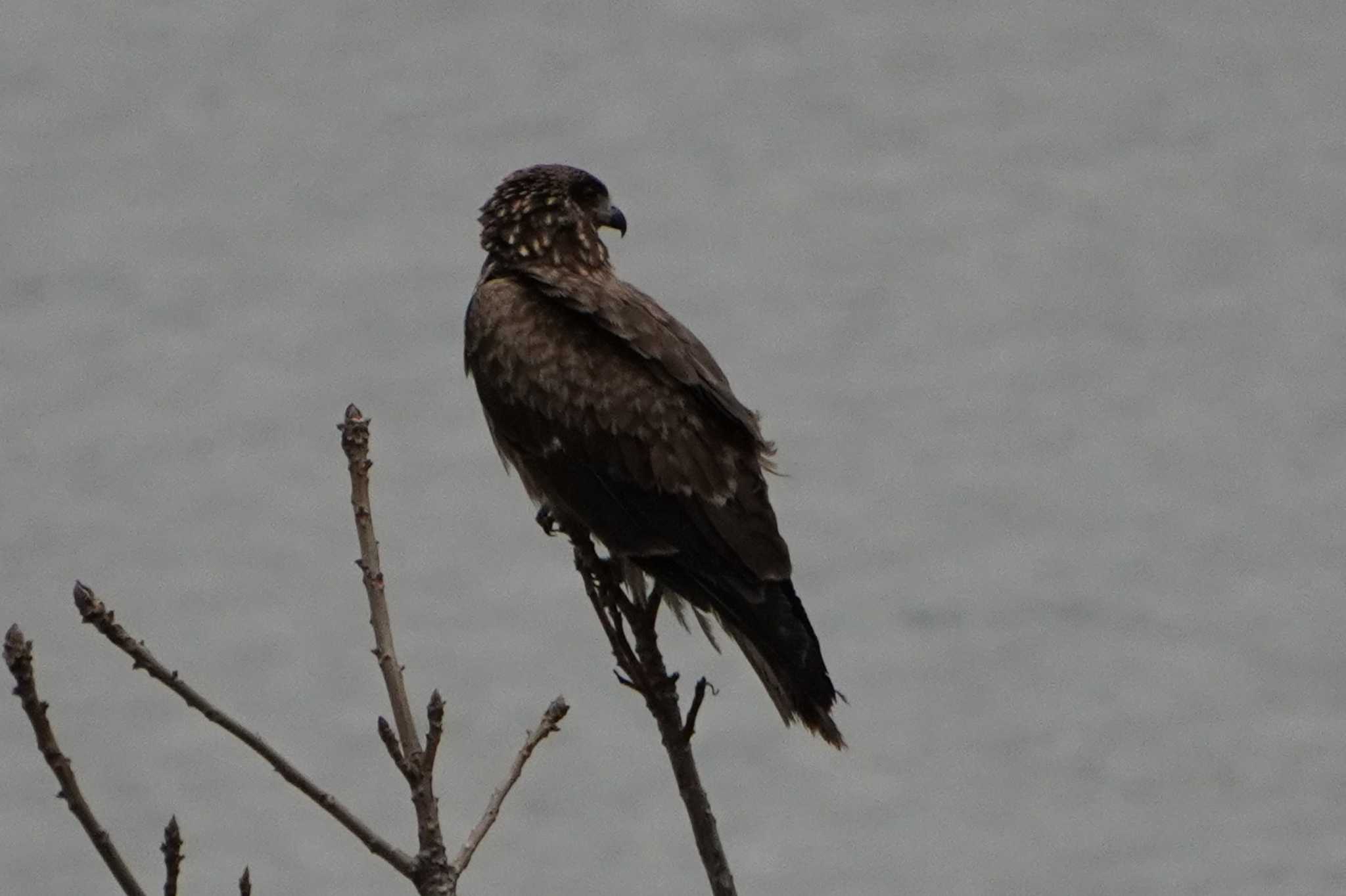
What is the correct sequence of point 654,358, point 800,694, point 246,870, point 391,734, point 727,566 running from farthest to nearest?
point 654,358 → point 727,566 → point 800,694 → point 391,734 → point 246,870

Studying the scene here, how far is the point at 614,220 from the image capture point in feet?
24.5

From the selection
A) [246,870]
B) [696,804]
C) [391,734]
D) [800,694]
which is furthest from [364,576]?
[800,694]

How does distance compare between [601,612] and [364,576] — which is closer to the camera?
[364,576]

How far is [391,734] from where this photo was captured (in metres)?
3.77

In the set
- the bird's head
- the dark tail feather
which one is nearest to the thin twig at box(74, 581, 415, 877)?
the dark tail feather

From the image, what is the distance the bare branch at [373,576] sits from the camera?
3.82m

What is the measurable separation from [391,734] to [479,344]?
298 centimetres

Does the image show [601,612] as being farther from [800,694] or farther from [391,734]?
[391,734]

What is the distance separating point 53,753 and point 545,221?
4139 millimetres

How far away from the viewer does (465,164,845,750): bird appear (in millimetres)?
5859

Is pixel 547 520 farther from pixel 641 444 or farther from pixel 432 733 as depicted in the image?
pixel 432 733

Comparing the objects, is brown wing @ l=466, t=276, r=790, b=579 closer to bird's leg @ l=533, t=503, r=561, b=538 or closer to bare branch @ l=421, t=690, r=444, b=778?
bird's leg @ l=533, t=503, r=561, b=538

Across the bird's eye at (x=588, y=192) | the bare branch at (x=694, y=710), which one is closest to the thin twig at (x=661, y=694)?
the bare branch at (x=694, y=710)

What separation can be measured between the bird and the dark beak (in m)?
0.44
